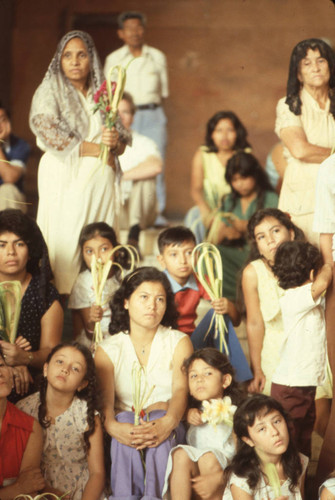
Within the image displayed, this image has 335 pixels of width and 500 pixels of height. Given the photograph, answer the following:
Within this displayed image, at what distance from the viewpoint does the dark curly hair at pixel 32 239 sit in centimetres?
426

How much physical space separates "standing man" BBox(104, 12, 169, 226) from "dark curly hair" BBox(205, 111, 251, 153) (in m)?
0.42

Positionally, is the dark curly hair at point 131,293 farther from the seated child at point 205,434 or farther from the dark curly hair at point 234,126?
the dark curly hair at point 234,126

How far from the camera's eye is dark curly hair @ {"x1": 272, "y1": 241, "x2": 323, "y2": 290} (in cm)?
420

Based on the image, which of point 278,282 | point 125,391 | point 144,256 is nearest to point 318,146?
point 278,282

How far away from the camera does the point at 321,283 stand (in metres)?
4.13

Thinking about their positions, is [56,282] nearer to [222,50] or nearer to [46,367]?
[46,367]

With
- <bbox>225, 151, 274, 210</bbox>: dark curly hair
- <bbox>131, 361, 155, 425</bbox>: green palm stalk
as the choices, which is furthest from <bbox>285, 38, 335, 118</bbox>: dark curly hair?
<bbox>131, 361, 155, 425</bbox>: green palm stalk

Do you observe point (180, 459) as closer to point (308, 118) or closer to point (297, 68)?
point (308, 118)

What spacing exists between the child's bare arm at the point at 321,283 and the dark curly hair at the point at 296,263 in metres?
0.04

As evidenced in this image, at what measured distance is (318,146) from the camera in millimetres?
4559

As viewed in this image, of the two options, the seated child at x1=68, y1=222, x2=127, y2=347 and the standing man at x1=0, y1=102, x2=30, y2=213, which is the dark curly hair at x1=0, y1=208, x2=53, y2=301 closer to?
the seated child at x1=68, y1=222, x2=127, y2=347

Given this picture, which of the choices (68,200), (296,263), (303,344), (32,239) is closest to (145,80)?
(68,200)

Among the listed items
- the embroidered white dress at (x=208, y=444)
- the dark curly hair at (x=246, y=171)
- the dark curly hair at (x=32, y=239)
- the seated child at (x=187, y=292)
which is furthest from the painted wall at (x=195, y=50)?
the embroidered white dress at (x=208, y=444)

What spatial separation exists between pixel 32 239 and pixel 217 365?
1041mm
